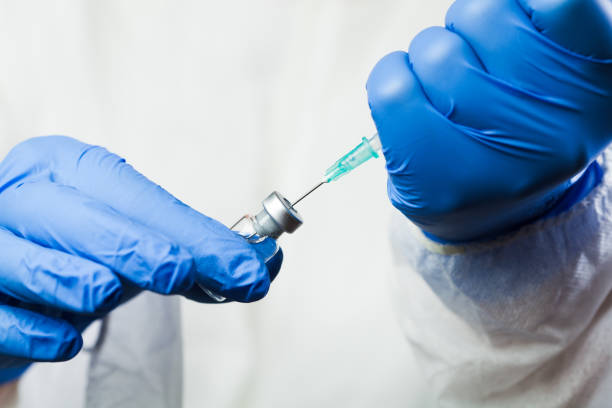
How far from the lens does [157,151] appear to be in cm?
109

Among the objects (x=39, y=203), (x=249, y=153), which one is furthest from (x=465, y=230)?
(x=39, y=203)

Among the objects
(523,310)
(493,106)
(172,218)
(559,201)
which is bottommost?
(523,310)

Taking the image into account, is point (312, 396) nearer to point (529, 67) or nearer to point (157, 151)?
point (157, 151)

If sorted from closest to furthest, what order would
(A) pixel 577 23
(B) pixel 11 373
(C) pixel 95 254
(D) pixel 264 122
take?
(A) pixel 577 23 → (C) pixel 95 254 → (B) pixel 11 373 → (D) pixel 264 122

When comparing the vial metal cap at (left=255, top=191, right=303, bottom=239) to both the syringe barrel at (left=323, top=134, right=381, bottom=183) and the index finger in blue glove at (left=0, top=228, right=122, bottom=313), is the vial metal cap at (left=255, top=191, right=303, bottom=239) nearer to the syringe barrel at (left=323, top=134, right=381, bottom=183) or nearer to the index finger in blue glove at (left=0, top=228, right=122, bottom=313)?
the syringe barrel at (left=323, top=134, right=381, bottom=183)

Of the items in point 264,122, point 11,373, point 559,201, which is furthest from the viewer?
point 264,122

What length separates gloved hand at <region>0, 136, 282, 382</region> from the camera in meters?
0.67

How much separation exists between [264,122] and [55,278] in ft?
1.78

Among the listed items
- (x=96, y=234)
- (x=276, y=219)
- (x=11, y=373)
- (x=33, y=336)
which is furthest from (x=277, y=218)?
(x=11, y=373)

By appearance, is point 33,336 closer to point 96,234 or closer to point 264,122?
point 96,234

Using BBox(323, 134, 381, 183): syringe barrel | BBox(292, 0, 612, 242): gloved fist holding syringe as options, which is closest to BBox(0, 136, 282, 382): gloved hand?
BBox(323, 134, 381, 183): syringe barrel

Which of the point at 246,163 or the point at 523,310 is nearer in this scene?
the point at 523,310

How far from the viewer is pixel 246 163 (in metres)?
1.10

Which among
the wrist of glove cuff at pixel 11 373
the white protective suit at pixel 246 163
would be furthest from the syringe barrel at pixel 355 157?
the wrist of glove cuff at pixel 11 373
